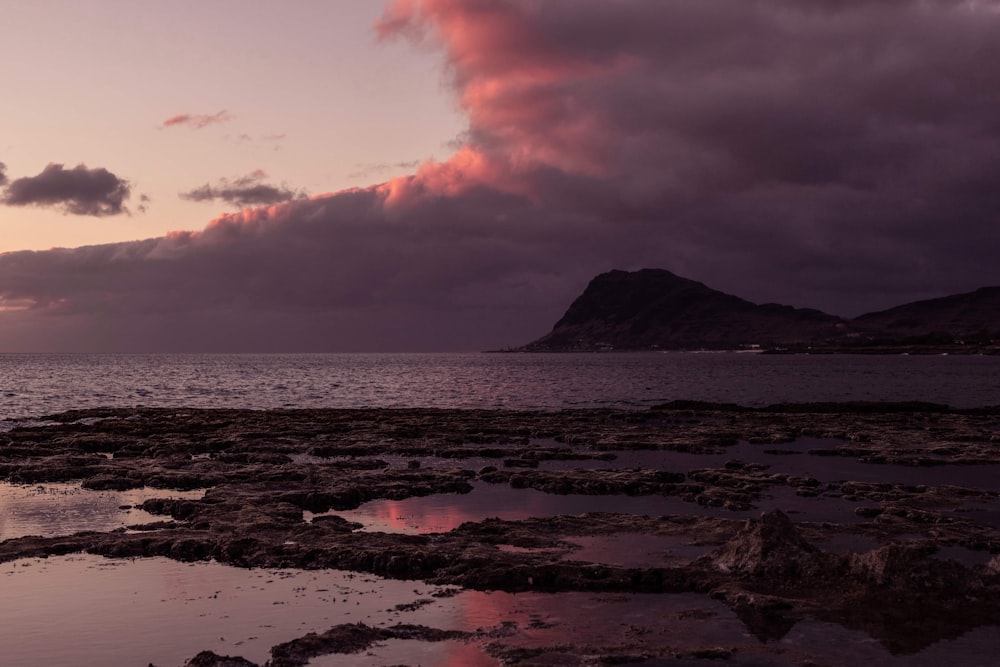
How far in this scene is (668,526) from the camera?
23844mm

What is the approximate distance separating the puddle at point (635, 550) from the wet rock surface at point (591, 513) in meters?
0.29

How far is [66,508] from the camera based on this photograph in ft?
89.1

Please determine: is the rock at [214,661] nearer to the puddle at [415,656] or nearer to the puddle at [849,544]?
the puddle at [415,656]

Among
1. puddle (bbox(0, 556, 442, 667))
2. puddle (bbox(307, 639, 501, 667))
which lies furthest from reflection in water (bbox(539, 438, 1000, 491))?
puddle (bbox(307, 639, 501, 667))

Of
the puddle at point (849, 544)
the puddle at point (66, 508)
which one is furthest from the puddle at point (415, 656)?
the puddle at point (66, 508)

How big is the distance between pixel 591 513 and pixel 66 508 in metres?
18.9

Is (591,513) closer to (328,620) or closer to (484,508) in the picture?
(484,508)

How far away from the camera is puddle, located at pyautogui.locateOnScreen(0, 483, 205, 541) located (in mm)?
24000

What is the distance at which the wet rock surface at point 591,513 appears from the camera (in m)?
16.0

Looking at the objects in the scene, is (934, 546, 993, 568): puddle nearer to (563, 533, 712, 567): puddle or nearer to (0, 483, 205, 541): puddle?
(563, 533, 712, 567): puddle

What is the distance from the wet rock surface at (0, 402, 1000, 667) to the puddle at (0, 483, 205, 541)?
1.02 metres

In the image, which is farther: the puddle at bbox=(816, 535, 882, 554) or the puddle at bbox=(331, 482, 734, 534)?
the puddle at bbox=(331, 482, 734, 534)

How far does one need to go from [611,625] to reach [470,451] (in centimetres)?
2966

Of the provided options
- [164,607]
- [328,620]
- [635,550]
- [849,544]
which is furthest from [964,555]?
[164,607]
